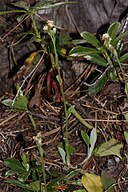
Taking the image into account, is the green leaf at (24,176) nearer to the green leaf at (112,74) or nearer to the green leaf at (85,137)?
the green leaf at (85,137)

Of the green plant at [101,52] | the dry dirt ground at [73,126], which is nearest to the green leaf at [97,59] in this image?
the green plant at [101,52]

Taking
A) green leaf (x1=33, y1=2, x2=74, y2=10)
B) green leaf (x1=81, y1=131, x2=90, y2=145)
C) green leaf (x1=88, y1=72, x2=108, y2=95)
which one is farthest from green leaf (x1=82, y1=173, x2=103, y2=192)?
green leaf (x1=33, y1=2, x2=74, y2=10)

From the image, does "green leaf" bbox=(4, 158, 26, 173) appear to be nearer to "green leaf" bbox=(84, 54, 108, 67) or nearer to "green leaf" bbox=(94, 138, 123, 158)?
"green leaf" bbox=(94, 138, 123, 158)

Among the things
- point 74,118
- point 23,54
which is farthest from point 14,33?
point 74,118

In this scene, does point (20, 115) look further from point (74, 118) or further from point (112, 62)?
point (112, 62)

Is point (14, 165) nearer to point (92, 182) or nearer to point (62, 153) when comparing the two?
point (62, 153)
